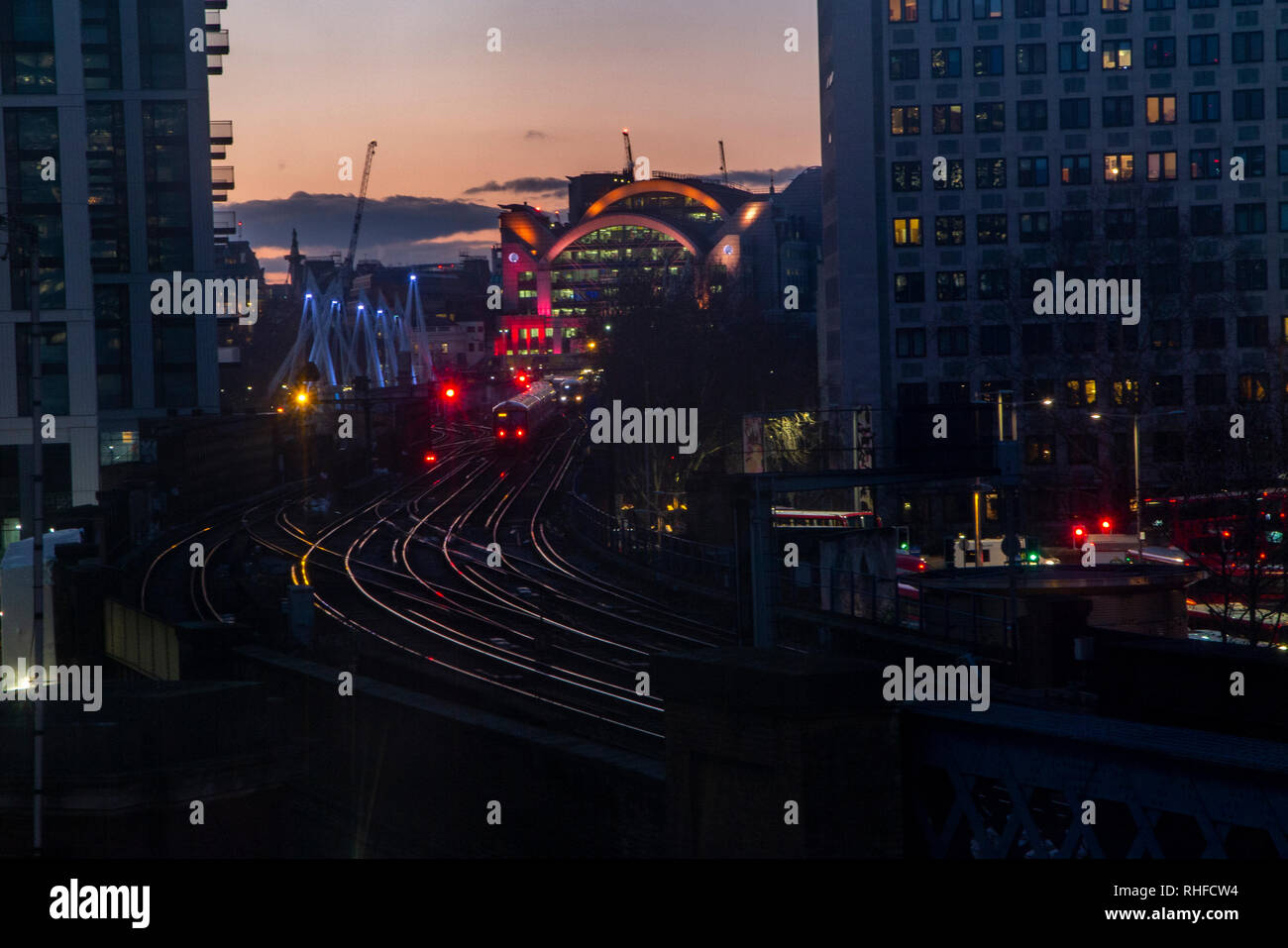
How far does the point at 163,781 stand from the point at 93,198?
42519 mm

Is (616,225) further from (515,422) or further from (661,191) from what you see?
(515,422)

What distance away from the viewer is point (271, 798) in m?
9.48

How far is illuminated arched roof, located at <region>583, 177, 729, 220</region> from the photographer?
543 feet

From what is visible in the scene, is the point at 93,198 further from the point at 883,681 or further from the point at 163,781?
the point at 883,681

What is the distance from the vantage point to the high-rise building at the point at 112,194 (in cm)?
3584

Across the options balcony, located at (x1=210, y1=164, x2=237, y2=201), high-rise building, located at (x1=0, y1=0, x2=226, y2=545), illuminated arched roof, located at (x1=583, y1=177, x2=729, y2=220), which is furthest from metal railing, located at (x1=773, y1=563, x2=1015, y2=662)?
illuminated arched roof, located at (x1=583, y1=177, x2=729, y2=220)

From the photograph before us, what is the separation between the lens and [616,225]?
6644 inches
